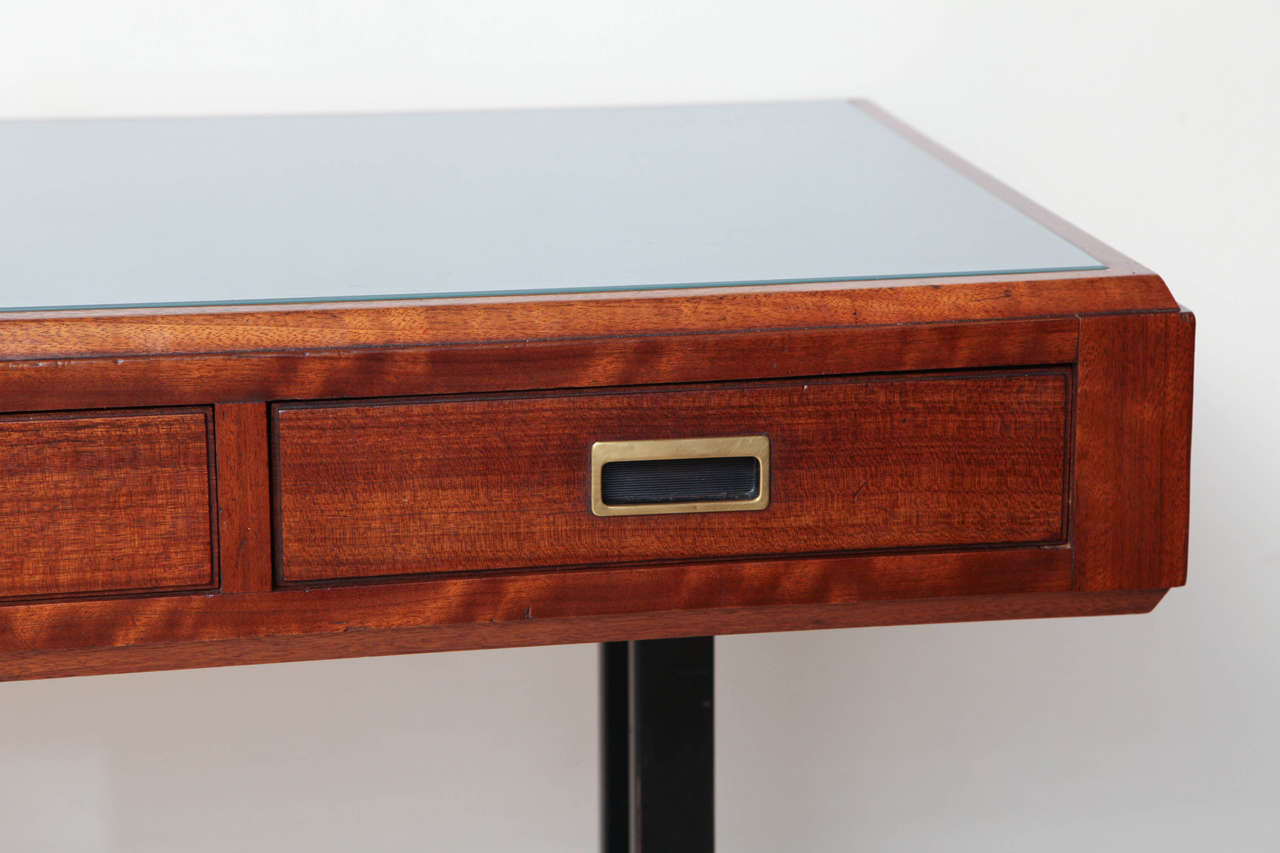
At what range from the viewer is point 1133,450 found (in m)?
0.77

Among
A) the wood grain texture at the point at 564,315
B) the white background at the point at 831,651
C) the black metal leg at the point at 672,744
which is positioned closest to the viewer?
the wood grain texture at the point at 564,315

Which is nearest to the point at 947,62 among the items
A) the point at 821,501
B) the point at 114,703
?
the point at 821,501

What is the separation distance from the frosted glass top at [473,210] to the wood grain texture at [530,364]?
0.03 m

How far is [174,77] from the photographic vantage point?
4.56 ft

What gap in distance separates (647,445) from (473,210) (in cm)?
20

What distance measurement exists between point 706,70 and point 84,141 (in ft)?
1.91

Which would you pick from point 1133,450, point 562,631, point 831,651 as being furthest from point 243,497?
point 831,651

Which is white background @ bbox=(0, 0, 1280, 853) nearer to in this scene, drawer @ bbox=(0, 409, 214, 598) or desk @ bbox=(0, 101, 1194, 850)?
desk @ bbox=(0, 101, 1194, 850)

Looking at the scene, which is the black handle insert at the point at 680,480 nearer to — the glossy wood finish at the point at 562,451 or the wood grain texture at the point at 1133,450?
the glossy wood finish at the point at 562,451

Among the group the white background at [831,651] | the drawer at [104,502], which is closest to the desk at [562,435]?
the drawer at [104,502]

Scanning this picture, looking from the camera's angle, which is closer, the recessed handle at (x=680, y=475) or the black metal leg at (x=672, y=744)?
the recessed handle at (x=680, y=475)

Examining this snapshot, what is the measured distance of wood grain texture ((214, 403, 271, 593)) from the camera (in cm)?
73

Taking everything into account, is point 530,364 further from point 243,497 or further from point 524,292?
point 243,497

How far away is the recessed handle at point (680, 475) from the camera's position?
0.75 meters
